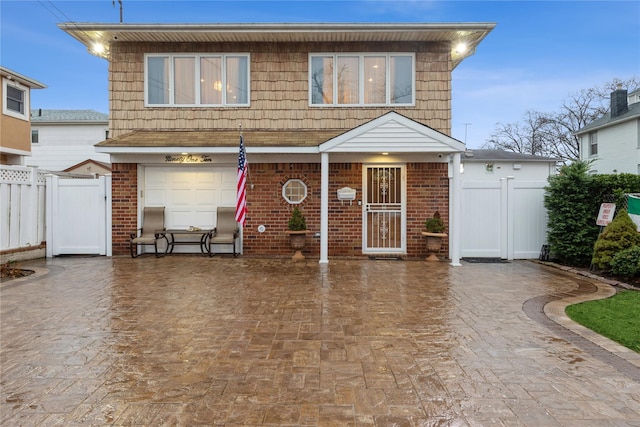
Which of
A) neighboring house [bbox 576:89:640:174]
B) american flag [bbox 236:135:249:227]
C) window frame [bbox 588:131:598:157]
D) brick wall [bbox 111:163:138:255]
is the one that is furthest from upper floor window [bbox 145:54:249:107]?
window frame [bbox 588:131:598:157]

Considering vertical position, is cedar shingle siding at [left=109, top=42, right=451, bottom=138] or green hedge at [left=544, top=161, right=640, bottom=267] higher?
cedar shingle siding at [left=109, top=42, right=451, bottom=138]

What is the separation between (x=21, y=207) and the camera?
31.4 feet

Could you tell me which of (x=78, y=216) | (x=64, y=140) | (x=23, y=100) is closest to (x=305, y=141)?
(x=78, y=216)

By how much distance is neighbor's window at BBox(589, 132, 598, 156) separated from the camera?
851 inches

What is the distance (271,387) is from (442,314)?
2899mm

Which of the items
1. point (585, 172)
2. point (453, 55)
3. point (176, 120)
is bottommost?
point (585, 172)

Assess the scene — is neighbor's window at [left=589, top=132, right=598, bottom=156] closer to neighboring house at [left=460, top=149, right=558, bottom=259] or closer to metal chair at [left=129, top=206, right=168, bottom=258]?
neighboring house at [left=460, top=149, right=558, bottom=259]

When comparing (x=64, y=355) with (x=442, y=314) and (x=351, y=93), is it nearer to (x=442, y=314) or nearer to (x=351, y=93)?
(x=442, y=314)

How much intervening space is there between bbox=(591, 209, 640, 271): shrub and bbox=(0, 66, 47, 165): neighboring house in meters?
18.8

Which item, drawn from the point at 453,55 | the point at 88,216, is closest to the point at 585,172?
the point at 453,55

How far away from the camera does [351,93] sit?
35.4 ft

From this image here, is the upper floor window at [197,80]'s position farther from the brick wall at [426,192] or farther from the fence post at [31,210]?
the brick wall at [426,192]

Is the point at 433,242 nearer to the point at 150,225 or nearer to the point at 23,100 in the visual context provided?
the point at 150,225

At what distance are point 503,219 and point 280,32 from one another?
7293mm
